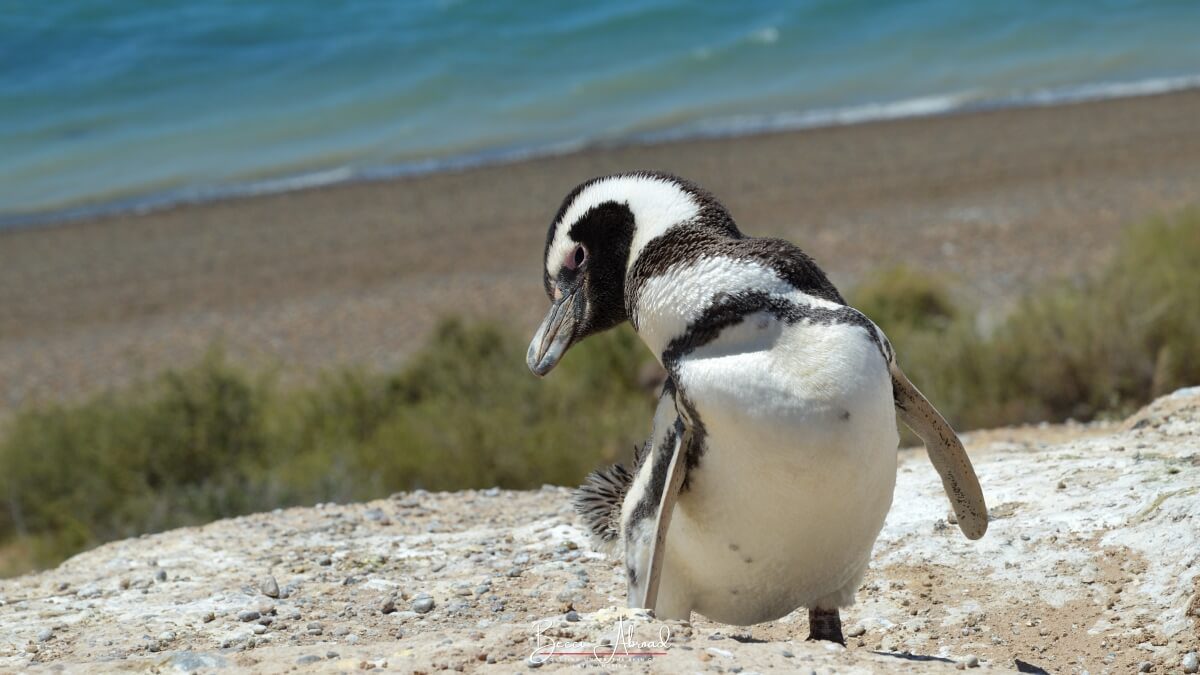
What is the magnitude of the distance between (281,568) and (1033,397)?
4.48m

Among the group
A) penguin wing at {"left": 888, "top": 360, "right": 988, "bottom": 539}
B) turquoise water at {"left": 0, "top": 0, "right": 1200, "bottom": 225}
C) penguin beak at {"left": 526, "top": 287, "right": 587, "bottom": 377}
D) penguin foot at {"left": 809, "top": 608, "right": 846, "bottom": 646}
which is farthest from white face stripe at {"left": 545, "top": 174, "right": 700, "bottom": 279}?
turquoise water at {"left": 0, "top": 0, "right": 1200, "bottom": 225}

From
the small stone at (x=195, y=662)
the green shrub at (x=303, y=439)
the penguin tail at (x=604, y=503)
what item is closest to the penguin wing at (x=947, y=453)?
→ the penguin tail at (x=604, y=503)

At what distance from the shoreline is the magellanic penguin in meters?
17.2

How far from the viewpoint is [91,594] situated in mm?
4469

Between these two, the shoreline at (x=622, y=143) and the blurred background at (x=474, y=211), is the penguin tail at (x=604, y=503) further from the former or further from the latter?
the shoreline at (x=622, y=143)

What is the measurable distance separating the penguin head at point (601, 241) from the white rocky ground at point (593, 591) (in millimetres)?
737

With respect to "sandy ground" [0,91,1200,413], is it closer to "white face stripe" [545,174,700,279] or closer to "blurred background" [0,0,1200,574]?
"blurred background" [0,0,1200,574]

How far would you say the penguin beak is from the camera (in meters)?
3.44

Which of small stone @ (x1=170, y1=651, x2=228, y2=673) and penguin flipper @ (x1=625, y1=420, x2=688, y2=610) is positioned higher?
penguin flipper @ (x1=625, y1=420, x2=688, y2=610)

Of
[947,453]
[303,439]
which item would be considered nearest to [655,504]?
[947,453]

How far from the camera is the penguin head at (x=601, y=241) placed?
10.8 feet

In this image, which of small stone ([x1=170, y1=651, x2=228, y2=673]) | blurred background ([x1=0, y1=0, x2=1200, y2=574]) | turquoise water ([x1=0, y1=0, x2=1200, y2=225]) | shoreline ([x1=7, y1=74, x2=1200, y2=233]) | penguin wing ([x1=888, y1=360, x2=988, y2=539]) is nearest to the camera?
small stone ([x1=170, y1=651, x2=228, y2=673])

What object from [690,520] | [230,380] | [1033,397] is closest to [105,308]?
[230,380]

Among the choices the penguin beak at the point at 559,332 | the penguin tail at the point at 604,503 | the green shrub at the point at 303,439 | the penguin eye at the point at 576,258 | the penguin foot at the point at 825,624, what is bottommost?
the green shrub at the point at 303,439
